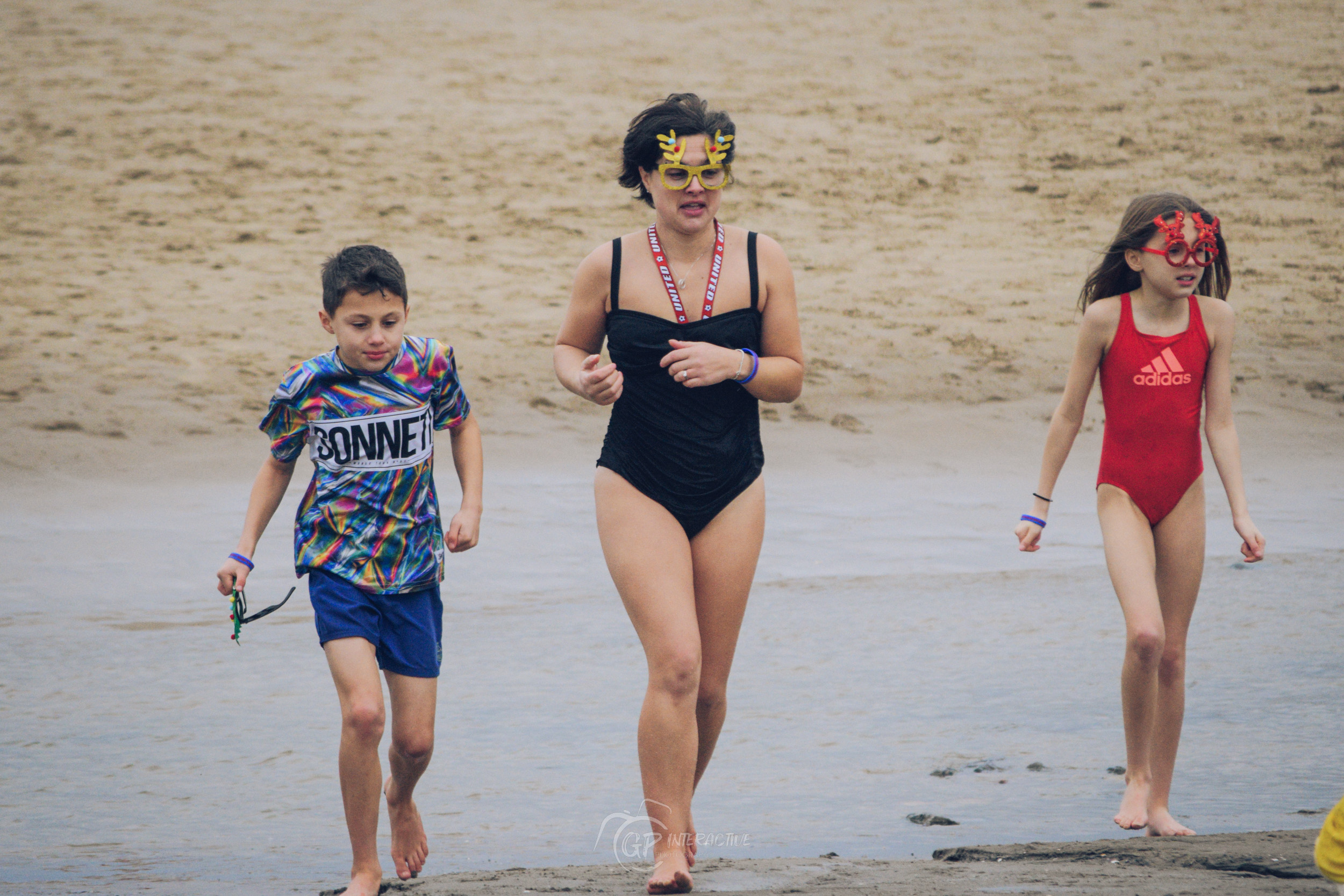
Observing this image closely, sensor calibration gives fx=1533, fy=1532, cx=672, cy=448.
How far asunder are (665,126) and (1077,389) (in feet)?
5.07

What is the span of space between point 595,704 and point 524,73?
57.0 feet

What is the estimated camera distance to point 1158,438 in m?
4.49

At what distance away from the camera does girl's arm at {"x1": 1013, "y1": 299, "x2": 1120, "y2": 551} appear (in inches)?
180

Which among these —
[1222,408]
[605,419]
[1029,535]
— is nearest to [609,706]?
[1029,535]

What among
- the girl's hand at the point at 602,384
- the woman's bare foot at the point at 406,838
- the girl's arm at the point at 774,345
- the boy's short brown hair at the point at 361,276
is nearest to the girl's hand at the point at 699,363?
the girl's arm at the point at 774,345

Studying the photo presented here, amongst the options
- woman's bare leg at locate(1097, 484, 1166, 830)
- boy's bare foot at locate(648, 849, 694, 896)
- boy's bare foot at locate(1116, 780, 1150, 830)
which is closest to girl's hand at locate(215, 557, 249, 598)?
boy's bare foot at locate(648, 849, 694, 896)

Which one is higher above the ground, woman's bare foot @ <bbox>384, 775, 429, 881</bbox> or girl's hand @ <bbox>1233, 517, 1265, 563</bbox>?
girl's hand @ <bbox>1233, 517, 1265, 563</bbox>

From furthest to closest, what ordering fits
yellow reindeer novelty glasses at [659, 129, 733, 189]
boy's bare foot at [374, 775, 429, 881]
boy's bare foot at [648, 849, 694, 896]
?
1. boy's bare foot at [374, 775, 429, 881]
2. yellow reindeer novelty glasses at [659, 129, 733, 189]
3. boy's bare foot at [648, 849, 694, 896]

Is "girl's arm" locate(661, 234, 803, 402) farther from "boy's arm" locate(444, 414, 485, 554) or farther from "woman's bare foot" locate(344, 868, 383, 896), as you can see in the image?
"woman's bare foot" locate(344, 868, 383, 896)

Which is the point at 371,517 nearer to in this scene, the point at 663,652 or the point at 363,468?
the point at 363,468

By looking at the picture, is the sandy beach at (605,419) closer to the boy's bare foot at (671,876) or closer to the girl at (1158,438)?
the boy's bare foot at (671,876)

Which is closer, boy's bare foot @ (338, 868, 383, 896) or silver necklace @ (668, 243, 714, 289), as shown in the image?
boy's bare foot @ (338, 868, 383, 896)

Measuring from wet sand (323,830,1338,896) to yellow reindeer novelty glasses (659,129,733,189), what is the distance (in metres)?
1.75

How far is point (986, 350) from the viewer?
47.5 feet
